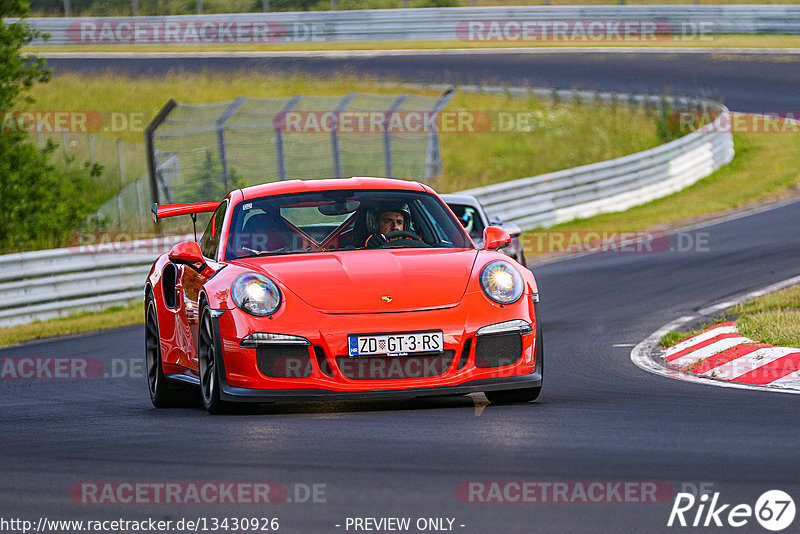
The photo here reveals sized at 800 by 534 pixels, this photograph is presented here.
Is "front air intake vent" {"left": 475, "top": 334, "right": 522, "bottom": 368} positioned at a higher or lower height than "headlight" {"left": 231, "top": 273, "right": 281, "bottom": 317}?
lower

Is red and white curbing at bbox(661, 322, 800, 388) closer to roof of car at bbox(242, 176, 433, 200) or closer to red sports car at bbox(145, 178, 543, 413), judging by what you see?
red sports car at bbox(145, 178, 543, 413)

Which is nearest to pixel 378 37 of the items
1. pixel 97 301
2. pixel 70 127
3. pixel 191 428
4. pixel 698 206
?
pixel 70 127

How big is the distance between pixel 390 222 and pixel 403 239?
0.21 metres

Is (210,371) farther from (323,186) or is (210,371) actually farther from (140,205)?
(140,205)

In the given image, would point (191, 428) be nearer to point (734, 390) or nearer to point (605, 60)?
point (734, 390)

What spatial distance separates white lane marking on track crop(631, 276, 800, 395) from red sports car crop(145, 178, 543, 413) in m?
1.54

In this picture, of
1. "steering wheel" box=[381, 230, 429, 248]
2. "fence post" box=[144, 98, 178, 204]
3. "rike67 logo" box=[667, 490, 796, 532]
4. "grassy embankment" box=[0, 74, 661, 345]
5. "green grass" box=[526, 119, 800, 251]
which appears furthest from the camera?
"grassy embankment" box=[0, 74, 661, 345]

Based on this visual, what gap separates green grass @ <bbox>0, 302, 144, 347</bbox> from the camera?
14453 millimetres

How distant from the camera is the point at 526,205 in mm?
22547

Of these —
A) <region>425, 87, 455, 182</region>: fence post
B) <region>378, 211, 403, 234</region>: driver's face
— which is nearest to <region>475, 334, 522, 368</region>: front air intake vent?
<region>378, 211, 403, 234</region>: driver's face

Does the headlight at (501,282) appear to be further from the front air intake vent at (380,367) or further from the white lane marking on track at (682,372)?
the white lane marking on track at (682,372)

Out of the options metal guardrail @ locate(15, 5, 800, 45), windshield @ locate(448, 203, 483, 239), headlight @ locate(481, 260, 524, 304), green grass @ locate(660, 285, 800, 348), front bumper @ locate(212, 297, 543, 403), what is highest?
metal guardrail @ locate(15, 5, 800, 45)

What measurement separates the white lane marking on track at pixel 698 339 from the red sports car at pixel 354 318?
2.96m

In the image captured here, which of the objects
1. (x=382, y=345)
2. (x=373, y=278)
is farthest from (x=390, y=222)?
(x=382, y=345)
